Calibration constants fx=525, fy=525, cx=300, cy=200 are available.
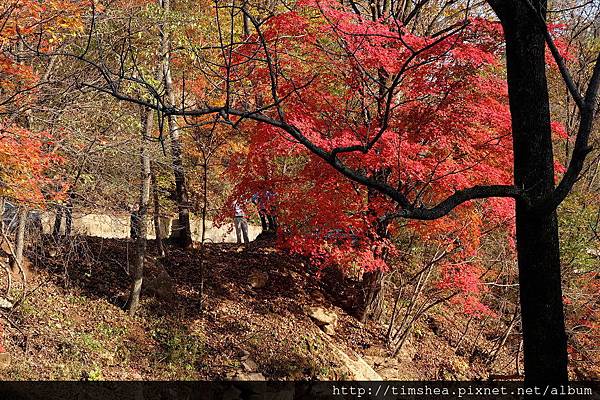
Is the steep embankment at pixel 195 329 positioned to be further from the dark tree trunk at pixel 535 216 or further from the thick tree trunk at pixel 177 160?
the dark tree trunk at pixel 535 216

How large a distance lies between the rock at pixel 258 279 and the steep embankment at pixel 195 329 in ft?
0.09

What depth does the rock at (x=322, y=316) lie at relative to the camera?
1103 centimetres

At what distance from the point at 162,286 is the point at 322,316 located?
337cm

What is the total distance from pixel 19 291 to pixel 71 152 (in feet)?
8.44

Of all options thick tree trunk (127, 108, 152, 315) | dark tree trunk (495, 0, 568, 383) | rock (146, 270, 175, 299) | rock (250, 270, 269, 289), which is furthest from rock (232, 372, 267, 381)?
dark tree trunk (495, 0, 568, 383)

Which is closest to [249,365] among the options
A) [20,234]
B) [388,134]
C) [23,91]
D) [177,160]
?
[20,234]

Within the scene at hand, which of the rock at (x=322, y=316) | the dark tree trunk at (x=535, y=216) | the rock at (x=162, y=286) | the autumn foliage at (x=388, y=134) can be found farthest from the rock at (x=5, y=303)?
the dark tree trunk at (x=535, y=216)

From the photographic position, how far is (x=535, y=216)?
151 inches

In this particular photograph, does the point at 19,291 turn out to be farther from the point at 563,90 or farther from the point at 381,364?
the point at 563,90

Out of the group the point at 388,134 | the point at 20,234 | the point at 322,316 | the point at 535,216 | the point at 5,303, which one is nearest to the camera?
the point at 535,216

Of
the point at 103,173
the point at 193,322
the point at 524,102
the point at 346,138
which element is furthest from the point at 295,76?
the point at 524,102

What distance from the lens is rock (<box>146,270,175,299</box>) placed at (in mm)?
10320

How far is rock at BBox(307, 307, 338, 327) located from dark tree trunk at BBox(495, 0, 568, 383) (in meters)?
7.30

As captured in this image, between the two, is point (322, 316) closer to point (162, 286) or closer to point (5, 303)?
point (162, 286)
